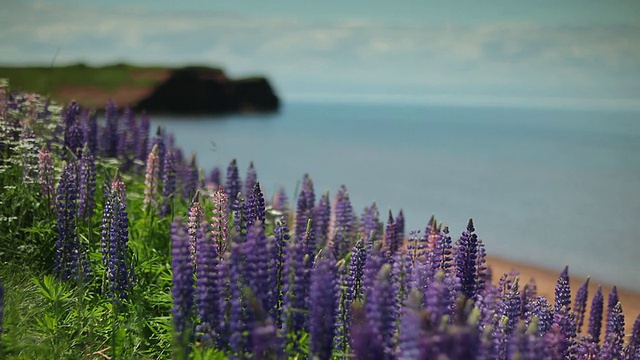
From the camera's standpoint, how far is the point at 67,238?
759 cm

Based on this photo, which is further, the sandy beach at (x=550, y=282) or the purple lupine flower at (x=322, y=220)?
the sandy beach at (x=550, y=282)

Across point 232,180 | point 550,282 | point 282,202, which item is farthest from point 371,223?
point 550,282

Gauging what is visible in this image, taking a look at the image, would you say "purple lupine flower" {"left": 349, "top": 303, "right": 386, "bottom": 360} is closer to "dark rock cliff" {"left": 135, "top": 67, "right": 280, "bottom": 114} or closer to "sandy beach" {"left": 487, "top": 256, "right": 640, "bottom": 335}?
"sandy beach" {"left": 487, "top": 256, "right": 640, "bottom": 335}

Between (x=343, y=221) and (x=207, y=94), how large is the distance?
4153 centimetres

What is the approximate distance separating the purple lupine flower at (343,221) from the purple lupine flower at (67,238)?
124 inches

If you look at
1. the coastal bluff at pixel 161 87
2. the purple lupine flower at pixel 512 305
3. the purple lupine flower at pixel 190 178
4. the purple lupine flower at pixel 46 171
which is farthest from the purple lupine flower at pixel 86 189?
the coastal bluff at pixel 161 87

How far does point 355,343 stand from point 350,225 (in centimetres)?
530

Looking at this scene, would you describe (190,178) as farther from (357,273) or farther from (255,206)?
(357,273)

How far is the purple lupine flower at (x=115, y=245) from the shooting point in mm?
6707

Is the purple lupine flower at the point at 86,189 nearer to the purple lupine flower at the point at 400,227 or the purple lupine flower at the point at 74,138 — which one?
the purple lupine flower at the point at 74,138

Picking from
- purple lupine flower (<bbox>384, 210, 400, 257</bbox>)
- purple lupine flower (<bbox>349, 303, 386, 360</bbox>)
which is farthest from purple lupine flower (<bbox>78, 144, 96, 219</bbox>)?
purple lupine flower (<bbox>349, 303, 386, 360</bbox>)

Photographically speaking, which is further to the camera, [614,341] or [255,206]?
[255,206]

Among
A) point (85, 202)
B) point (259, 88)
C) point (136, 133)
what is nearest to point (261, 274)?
point (85, 202)

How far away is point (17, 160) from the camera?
9008 millimetres
